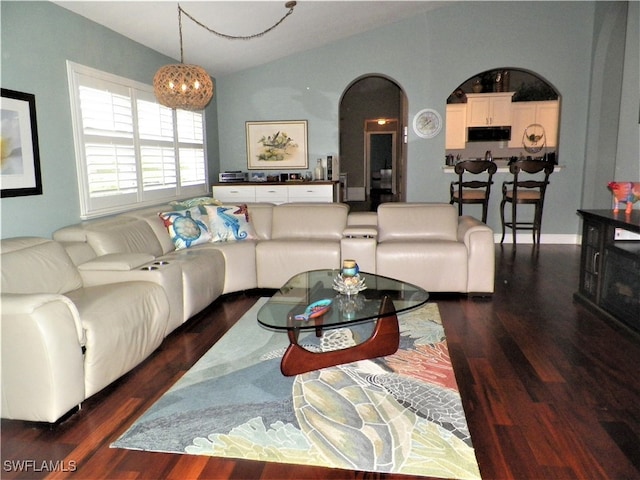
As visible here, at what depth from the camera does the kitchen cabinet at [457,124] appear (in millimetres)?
8234

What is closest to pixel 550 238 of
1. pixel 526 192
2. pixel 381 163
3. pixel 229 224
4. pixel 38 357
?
pixel 526 192

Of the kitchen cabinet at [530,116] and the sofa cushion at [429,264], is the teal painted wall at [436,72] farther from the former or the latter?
the sofa cushion at [429,264]

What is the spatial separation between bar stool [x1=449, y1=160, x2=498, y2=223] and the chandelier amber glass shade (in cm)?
355

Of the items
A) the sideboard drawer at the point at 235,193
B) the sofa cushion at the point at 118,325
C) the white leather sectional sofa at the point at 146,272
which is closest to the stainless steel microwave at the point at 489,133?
the sideboard drawer at the point at 235,193

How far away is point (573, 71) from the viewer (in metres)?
6.33

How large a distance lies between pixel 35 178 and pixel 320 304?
7.21 ft

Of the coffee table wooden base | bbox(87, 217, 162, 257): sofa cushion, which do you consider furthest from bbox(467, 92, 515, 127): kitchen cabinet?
the coffee table wooden base

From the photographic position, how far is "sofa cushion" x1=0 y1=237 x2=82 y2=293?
257 centimetres

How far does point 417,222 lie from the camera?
4.53 meters

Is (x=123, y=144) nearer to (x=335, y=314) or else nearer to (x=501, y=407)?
(x=335, y=314)

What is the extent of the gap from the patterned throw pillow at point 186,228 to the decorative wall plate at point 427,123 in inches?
139

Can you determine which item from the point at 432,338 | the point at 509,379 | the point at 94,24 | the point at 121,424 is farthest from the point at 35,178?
the point at 509,379

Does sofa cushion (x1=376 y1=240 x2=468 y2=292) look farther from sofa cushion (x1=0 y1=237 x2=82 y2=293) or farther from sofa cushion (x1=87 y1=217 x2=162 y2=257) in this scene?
sofa cushion (x1=0 y1=237 x2=82 y2=293)

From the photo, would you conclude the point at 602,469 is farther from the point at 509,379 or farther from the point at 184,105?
the point at 184,105
